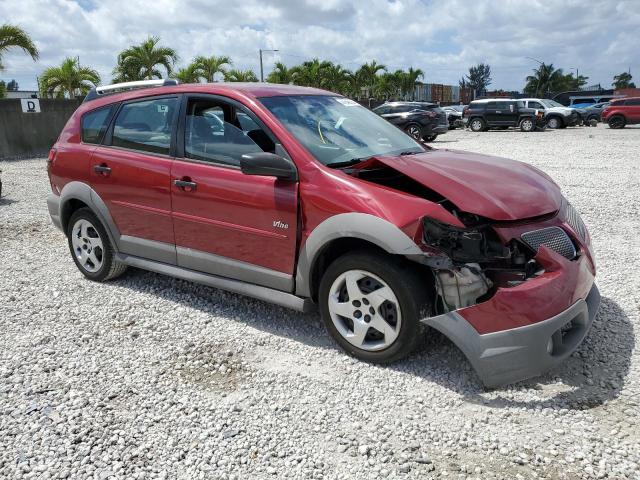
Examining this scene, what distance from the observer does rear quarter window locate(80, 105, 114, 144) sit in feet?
16.0

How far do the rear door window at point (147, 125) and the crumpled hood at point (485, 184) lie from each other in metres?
1.83

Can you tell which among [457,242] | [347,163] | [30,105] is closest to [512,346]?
[457,242]

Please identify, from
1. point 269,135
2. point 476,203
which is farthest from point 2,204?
point 476,203

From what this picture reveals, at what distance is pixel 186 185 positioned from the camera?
4078mm

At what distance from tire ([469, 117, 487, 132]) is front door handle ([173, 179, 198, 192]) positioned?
2516 cm

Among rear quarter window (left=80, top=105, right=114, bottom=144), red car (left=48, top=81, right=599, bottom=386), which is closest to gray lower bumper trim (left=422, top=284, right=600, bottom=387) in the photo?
red car (left=48, top=81, right=599, bottom=386)

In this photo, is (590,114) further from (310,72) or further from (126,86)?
(126,86)

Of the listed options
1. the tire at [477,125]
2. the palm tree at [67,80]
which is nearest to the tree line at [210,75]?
the palm tree at [67,80]

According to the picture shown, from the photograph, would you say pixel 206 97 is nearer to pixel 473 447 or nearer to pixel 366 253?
pixel 366 253

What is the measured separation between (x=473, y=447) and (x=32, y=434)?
89.7 inches

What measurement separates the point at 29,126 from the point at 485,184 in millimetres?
18240

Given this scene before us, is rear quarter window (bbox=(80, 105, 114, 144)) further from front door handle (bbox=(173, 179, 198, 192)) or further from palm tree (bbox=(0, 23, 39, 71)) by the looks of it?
palm tree (bbox=(0, 23, 39, 71))

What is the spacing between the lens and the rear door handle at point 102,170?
465 centimetres

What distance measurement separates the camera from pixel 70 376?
347 cm
